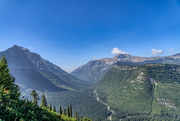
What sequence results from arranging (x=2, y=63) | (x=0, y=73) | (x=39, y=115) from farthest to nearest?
1. (x=2, y=63)
2. (x=0, y=73)
3. (x=39, y=115)

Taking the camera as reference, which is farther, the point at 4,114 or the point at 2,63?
the point at 2,63

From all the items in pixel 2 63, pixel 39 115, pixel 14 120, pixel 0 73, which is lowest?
pixel 39 115

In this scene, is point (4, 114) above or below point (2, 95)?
below

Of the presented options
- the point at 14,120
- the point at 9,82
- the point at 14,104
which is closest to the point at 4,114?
the point at 14,120

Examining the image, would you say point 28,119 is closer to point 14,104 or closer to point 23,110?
point 23,110

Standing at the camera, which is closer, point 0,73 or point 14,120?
point 14,120

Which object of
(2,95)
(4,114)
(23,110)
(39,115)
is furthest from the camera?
(39,115)

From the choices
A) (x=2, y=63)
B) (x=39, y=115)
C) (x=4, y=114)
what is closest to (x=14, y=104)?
(x=4, y=114)

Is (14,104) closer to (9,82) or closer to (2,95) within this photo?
(2,95)

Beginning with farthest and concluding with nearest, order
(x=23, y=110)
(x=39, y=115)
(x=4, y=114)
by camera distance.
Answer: (x=39, y=115), (x=23, y=110), (x=4, y=114)
